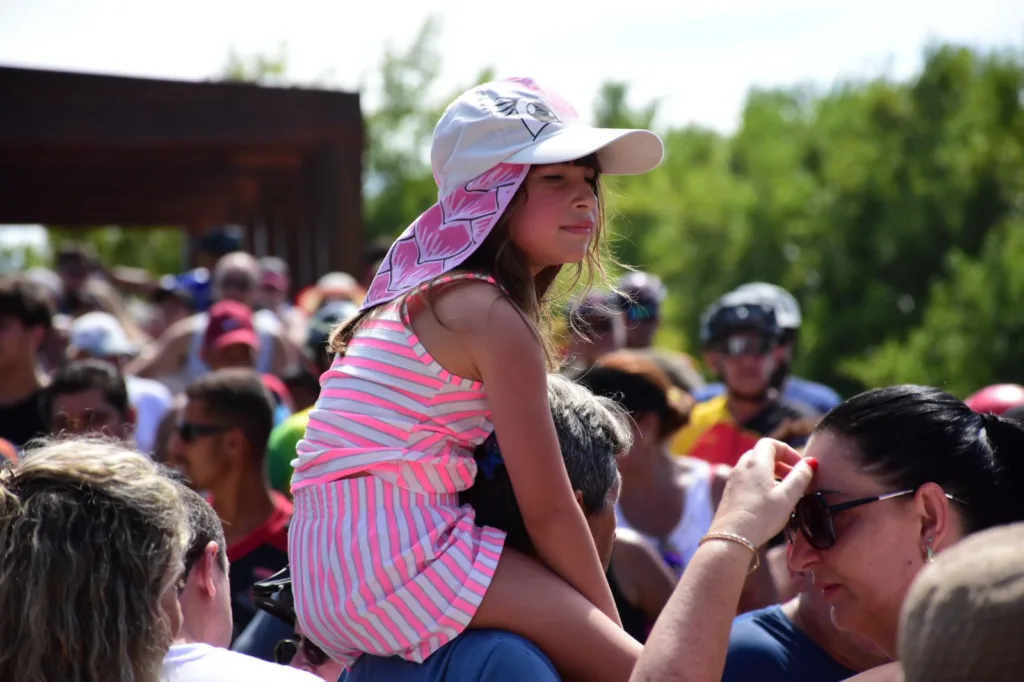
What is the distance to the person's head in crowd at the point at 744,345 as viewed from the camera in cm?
600

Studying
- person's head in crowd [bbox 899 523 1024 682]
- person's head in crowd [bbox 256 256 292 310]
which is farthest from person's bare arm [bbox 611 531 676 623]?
person's head in crowd [bbox 256 256 292 310]

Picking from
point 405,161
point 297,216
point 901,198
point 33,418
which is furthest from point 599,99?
point 33,418

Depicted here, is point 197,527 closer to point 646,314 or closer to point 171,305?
point 646,314

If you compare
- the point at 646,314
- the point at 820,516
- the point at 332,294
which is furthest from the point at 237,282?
the point at 820,516

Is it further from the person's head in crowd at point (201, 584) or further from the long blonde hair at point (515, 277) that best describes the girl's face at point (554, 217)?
the person's head in crowd at point (201, 584)

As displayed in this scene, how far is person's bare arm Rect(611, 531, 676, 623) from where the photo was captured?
12.7 feet

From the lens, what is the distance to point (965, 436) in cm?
239

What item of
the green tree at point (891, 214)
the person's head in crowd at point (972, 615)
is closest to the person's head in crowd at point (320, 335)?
the person's head in crowd at point (972, 615)

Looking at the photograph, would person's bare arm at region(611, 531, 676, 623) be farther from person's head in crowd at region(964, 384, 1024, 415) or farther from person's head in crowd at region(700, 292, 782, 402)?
person's head in crowd at region(700, 292, 782, 402)

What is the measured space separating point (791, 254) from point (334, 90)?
22198mm

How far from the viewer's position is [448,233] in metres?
2.60

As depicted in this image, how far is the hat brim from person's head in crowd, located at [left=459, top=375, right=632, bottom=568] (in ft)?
1.54

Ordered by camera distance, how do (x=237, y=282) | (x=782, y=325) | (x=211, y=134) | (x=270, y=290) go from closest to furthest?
(x=782, y=325)
(x=237, y=282)
(x=270, y=290)
(x=211, y=134)

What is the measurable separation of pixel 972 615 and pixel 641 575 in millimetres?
2565
